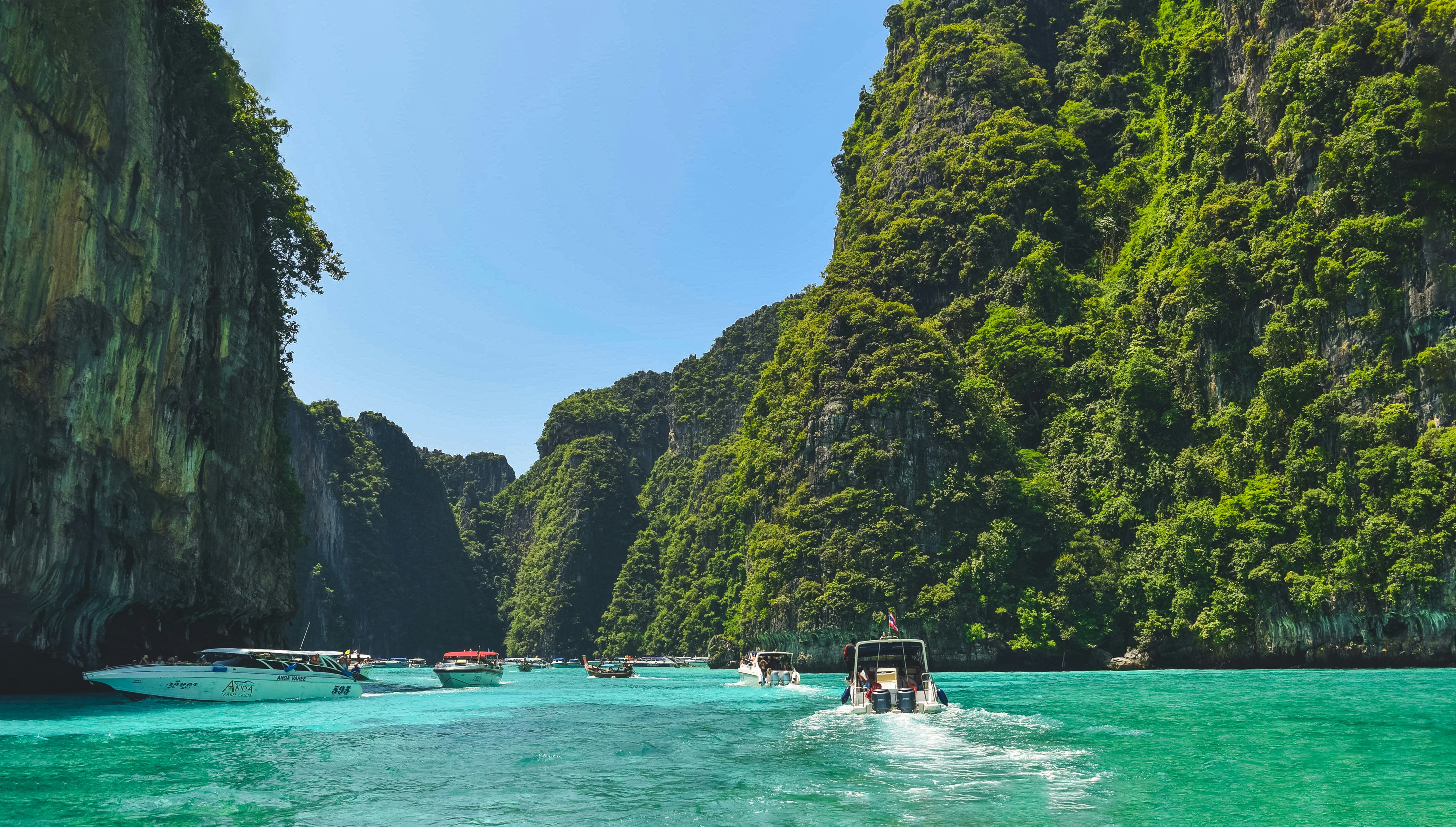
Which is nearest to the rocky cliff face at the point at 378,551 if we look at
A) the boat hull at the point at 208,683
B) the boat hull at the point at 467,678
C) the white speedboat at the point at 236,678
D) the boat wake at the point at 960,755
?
the boat hull at the point at 467,678

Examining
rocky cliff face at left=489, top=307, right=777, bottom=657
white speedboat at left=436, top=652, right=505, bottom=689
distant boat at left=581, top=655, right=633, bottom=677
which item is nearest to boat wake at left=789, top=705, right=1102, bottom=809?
white speedboat at left=436, top=652, right=505, bottom=689

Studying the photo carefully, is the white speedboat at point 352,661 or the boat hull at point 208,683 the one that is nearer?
→ the boat hull at point 208,683

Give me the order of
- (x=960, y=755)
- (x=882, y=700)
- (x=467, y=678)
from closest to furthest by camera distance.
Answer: (x=960, y=755), (x=882, y=700), (x=467, y=678)

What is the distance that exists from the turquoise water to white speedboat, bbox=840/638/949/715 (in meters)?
0.63

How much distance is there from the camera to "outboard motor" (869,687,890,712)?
27.1m

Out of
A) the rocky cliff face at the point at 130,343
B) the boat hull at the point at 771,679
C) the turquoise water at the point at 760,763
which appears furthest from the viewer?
the boat hull at the point at 771,679

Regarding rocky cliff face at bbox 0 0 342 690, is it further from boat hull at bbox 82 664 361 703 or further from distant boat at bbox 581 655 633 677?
distant boat at bbox 581 655 633 677

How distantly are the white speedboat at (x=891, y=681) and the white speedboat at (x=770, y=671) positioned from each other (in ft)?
59.2

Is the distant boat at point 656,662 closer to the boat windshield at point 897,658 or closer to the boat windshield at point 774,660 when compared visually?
the boat windshield at point 774,660

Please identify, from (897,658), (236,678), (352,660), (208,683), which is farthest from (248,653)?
(352,660)

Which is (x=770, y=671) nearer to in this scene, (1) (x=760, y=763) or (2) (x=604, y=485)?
(1) (x=760, y=763)

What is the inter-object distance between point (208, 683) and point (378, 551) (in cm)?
13242

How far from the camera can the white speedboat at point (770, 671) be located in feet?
167

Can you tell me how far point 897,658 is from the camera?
32.2 meters
